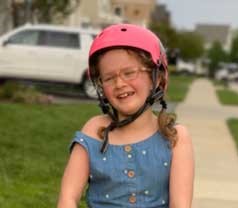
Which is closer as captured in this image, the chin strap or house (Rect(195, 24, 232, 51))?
the chin strap

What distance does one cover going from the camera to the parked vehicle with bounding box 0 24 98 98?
A: 66.2ft

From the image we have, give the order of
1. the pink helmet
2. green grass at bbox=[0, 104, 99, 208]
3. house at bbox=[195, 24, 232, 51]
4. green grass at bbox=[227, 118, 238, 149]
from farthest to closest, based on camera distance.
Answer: house at bbox=[195, 24, 232, 51], green grass at bbox=[227, 118, 238, 149], green grass at bbox=[0, 104, 99, 208], the pink helmet

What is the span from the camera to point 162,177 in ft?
8.93

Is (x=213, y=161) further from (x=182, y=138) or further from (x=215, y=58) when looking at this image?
Result: (x=215, y=58)

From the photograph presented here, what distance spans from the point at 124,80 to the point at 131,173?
0.34 meters

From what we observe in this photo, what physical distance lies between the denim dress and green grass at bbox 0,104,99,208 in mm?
3437

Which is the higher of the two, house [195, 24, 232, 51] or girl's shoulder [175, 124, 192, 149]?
girl's shoulder [175, 124, 192, 149]

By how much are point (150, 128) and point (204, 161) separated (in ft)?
23.8

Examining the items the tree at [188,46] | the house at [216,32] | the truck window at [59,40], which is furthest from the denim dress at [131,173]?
the house at [216,32]

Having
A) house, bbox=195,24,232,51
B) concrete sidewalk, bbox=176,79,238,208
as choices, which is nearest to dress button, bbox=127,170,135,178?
concrete sidewalk, bbox=176,79,238,208

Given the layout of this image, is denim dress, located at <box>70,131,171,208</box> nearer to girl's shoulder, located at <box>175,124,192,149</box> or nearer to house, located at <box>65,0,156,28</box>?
girl's shoulder, located at <box>175,124,192,149</box>

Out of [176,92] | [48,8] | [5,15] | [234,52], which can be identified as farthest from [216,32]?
[5,15]

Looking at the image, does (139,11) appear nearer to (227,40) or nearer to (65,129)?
(65,129)

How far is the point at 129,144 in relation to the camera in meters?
2.73
